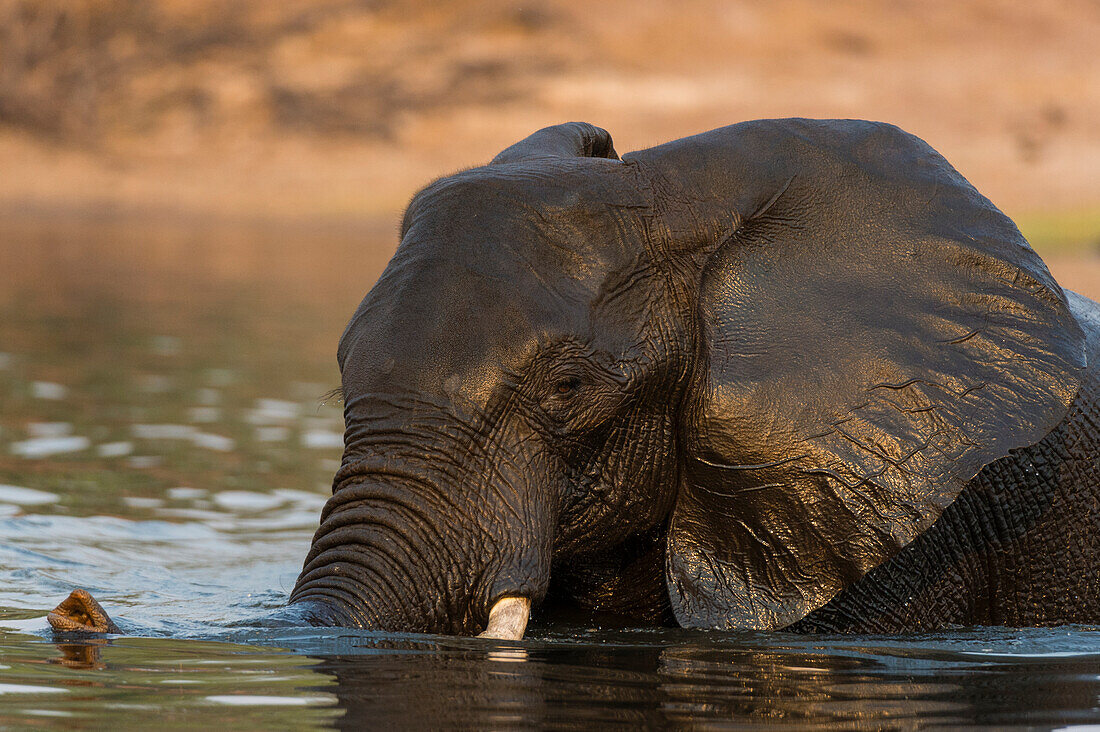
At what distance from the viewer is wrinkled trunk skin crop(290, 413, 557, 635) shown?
14.7 ft

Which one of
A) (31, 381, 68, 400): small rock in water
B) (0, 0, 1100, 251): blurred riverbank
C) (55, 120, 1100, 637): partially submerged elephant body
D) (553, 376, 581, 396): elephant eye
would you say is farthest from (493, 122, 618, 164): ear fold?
(0, 0, 1100, 251): blurred riverbank

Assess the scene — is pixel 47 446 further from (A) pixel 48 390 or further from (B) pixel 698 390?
(B) pixel 698 390

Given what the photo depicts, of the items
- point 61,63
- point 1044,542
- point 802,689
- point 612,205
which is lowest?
point 802,689

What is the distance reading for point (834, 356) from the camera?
4.94 metres

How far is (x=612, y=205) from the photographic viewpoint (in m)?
4.98

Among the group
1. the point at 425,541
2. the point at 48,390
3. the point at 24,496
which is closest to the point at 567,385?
the point at 425,541

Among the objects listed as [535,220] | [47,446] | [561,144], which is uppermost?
[47,446]

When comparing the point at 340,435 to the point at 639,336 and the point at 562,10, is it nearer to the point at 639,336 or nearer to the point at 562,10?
the point at 639,336

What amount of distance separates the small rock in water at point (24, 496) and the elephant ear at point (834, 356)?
471 cm

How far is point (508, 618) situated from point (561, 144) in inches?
66.1

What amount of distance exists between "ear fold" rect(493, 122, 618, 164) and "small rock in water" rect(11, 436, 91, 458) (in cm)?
571

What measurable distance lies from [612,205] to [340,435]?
755 cm

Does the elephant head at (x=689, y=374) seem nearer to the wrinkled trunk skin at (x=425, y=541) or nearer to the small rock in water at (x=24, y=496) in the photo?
the wrinkled trunk skin at (x=425, y=541)

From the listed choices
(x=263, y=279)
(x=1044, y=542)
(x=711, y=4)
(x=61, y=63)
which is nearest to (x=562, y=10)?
(x=711, y=4)
